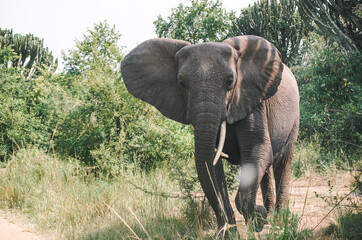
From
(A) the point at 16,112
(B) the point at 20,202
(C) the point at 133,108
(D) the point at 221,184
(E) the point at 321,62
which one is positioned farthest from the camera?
(E) the point at 321,62

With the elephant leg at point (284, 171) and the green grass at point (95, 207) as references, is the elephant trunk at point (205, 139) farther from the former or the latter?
the elephant leg at point (284, 171)

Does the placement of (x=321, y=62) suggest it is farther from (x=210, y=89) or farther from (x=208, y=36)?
(x=208, y=36)

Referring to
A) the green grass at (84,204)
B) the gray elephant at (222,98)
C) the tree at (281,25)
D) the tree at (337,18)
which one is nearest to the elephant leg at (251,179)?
Answer: the gray elephant at (222,98)

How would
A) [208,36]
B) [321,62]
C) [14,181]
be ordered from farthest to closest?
[208,36] → [321,62] → [14,181]

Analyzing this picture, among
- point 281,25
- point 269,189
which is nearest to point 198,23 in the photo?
point 281,25

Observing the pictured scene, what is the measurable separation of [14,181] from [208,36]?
71.8 ft

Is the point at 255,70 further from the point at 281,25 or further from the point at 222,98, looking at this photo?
the point at 281,25

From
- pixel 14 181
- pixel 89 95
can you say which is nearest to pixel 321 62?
pixel 89 95

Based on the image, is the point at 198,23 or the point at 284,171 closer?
the point at 284,171

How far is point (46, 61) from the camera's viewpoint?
114ft

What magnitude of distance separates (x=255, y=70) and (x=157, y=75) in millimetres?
1125

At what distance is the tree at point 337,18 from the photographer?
337 inches

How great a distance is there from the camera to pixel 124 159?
7.64 m

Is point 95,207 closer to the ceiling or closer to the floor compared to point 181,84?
closer to the floor
